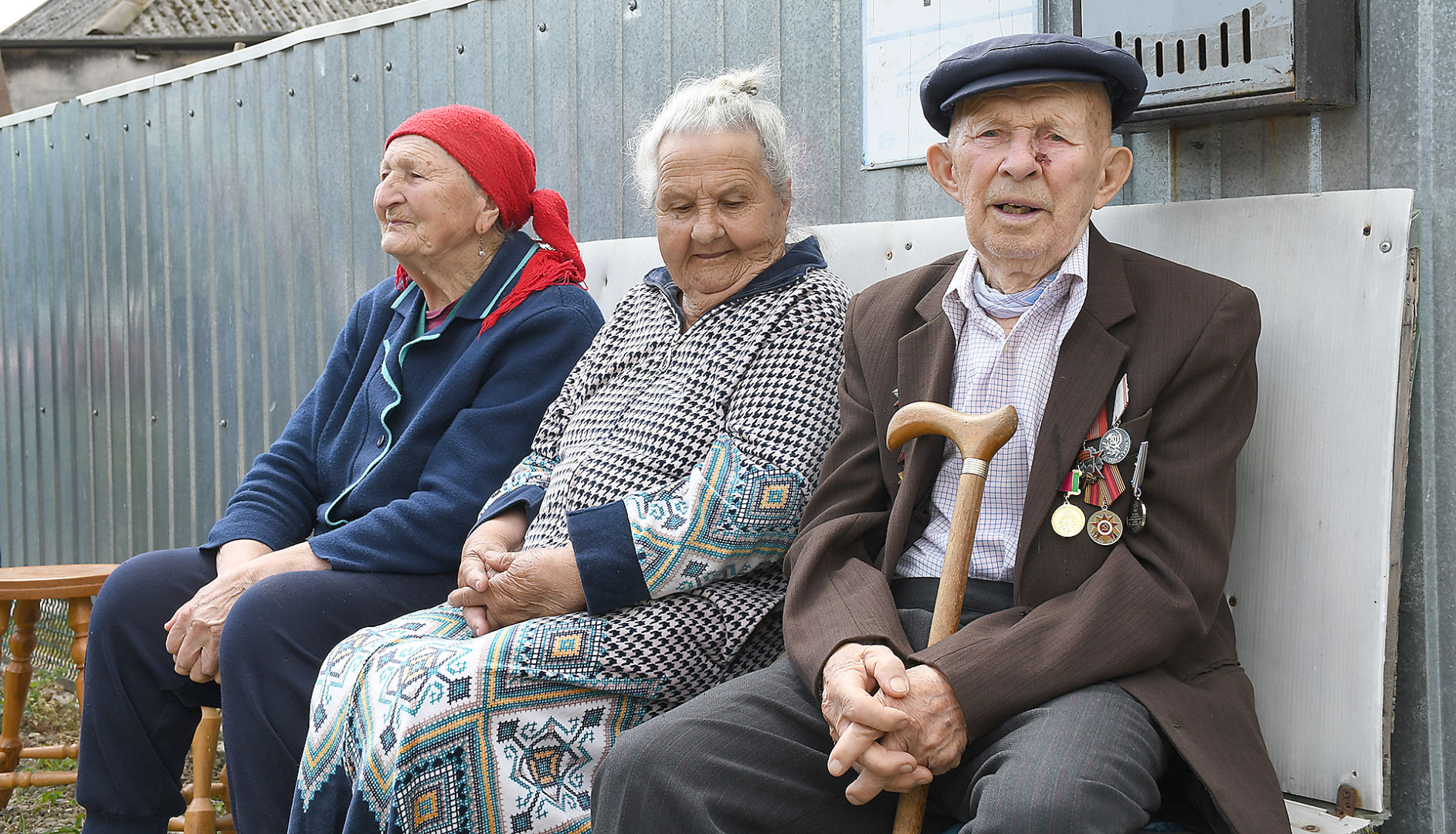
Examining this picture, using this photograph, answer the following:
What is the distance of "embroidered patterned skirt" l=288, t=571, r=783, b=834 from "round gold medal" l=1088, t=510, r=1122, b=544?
0.67 meters

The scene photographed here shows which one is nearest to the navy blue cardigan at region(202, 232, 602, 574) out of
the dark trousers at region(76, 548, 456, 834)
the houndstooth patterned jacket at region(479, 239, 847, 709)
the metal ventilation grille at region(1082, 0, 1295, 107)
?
the dark trousers at region(76, 548, 456, 834)

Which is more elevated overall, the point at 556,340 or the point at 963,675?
the point at 556,340

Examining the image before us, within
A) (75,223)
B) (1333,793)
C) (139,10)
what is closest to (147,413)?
(75,223)

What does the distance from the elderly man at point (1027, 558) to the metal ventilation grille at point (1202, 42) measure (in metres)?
0.16

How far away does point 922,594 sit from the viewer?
2.04m

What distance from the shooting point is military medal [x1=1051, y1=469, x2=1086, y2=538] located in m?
1.84


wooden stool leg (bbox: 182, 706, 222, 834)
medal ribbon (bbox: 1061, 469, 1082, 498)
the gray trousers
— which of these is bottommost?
wooden stool leg (bbox: 182, 706, 222, 834)

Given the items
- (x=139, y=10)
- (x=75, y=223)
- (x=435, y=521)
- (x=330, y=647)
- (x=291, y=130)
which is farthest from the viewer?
(x=139, y=10)

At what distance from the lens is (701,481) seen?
7.34ft

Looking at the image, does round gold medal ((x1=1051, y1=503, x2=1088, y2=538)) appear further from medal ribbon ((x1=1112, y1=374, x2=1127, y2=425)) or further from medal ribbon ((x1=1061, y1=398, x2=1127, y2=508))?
medal ribbon ((x1=1112, y1=374, x2=1127, y2=425))

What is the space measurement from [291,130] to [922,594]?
366cm

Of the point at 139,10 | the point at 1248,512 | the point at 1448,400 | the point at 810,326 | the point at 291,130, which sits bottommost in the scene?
the point at 1248,512

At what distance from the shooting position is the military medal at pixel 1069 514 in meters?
1.84

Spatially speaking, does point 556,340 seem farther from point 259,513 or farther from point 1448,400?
point 1448,400
